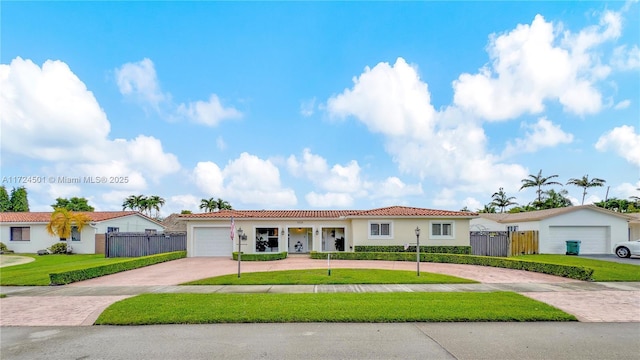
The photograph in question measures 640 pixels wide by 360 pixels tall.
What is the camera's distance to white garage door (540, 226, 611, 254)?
24.0 m

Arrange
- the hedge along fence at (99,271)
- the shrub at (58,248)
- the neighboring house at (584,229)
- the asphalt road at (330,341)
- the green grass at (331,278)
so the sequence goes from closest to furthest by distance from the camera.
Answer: the asphalt road at (330,341) → the green grass at (331,278) → the hedge along fence at (99,271) → the neighboring house at (584,229) → the shrub at (58,248)

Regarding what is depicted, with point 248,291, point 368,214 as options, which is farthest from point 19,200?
point 248,291

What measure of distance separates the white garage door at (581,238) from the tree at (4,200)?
69.6m

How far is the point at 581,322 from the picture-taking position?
7285 millimetres

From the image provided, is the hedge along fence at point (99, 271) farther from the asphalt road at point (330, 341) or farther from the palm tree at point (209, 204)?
the palm tree at point (209, 204)

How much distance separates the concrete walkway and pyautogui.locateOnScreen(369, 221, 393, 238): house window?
A: 7.67 m

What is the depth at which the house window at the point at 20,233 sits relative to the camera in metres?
28.7

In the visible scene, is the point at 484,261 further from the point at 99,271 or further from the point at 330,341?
the point at 99,271

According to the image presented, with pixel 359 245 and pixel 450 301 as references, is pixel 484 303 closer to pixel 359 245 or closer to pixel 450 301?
pixel 450 301

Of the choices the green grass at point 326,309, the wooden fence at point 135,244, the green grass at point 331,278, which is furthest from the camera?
the wooden fence at point 135,244

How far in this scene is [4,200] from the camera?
53375 millimetres

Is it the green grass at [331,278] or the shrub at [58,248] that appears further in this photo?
the shrub at [58,248]

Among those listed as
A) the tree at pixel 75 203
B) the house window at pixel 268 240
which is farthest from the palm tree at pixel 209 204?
the house window at pixel 268 240

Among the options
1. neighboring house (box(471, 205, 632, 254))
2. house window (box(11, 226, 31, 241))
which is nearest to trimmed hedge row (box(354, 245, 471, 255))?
neighboring house (box(471, 205, 632, 254))
